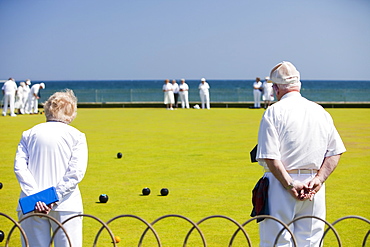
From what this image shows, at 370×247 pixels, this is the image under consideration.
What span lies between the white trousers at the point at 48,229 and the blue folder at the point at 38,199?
11 centimetres

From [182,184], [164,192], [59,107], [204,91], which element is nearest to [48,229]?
[59,107]

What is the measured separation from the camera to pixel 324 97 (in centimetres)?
4166

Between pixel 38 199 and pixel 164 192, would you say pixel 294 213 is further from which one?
pixel 164 192

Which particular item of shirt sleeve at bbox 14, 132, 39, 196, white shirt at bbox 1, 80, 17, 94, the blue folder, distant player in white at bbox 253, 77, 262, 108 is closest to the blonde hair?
shirt sleeve at bbox 14, 132, 39, 196

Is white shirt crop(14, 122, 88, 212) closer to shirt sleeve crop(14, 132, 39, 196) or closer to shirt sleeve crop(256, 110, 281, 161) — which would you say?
shirt sleeve crop(14, 132, 39, 196)

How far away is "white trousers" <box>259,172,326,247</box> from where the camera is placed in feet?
15.3

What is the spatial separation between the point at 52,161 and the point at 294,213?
199 cm

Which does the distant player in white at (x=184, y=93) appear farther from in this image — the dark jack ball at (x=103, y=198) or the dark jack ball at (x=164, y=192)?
the dark jack ball at (x=103, y=198)

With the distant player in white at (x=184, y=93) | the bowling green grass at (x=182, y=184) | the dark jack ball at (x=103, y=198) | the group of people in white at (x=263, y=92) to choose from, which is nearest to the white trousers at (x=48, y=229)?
the bowling green grass at (x=182, y=184)

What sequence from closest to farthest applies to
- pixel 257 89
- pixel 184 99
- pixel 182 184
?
Result: pixel 182 184, pixel 257 89, pixel 184 99

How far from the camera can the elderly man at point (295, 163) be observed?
15.2 feet

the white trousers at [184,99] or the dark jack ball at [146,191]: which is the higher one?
the white trousers at [184,99]

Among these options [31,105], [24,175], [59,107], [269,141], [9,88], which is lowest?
[24,175]

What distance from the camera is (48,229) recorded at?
16.0 feet
